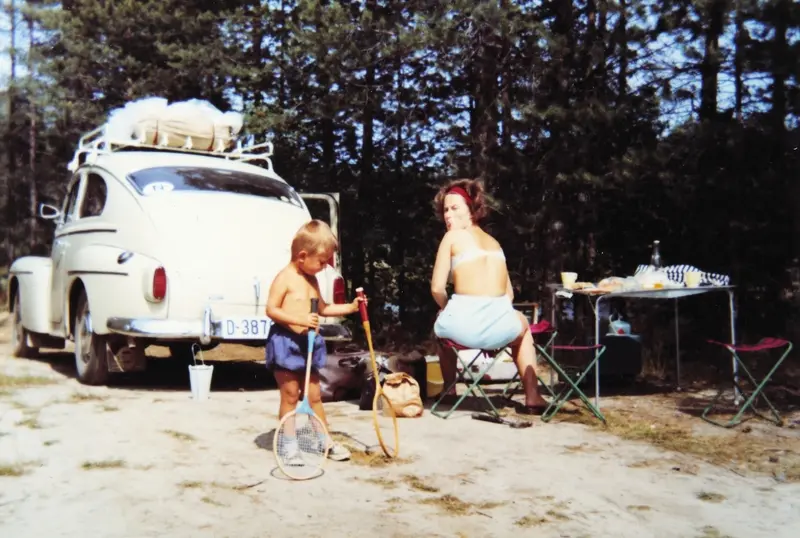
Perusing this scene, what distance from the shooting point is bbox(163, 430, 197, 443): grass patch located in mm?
5164

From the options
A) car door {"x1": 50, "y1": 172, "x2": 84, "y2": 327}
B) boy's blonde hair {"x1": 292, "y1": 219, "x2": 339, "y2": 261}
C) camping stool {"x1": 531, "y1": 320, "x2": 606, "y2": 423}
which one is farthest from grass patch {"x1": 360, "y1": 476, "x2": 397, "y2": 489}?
car door {"x1": 50, "y1": 172, "x2": 84, "y2": 327}

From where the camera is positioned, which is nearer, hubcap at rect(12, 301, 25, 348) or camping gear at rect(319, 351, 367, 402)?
camping gear at rect(319, 351, 367, 402)

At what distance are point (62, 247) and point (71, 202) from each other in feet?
2.01

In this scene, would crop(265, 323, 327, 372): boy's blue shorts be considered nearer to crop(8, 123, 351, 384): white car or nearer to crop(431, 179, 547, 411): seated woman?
crop(431, 179, 547, 411): seated woman

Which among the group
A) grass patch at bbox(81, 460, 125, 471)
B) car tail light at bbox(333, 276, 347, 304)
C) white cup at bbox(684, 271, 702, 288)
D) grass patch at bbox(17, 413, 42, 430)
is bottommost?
grass patch at bbox(81, 460, 125, 471)

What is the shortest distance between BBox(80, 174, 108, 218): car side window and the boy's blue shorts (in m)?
3.84

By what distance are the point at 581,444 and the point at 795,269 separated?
5.79 meters

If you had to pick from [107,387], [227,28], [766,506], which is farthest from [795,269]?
[227,28]

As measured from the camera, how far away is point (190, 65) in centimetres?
1692

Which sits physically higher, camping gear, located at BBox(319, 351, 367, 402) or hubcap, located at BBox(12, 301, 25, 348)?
hubcap, located at BBox(12, 301, 25, 348)

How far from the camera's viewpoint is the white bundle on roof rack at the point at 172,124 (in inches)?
346

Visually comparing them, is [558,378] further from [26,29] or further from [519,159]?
[26,29]

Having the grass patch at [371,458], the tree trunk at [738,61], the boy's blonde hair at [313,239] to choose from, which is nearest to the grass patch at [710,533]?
the grass patch at [371,458]

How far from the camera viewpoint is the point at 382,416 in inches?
244
